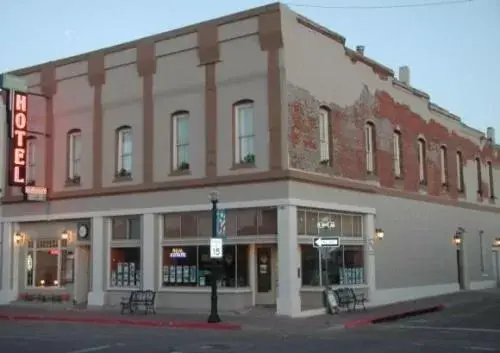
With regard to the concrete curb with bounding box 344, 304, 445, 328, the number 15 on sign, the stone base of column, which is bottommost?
the concrete curb with bounding box 344, 304, 445, 328

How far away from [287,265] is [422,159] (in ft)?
45.8

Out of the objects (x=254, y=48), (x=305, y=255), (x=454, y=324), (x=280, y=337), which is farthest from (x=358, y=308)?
(x=254, y=48)

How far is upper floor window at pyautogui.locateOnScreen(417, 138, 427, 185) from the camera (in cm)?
3419

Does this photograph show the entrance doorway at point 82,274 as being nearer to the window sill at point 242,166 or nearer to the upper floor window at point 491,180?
the window sill at point 242,166

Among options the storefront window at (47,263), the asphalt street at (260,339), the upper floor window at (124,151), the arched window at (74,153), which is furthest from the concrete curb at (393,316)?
the arched window at (74,153)

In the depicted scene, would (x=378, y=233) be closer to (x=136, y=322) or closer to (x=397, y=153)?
(x=397, y=153)

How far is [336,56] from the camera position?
2747cm

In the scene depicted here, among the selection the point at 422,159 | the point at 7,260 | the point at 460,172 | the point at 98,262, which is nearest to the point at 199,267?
the point at 98,262

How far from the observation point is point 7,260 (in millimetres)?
31125

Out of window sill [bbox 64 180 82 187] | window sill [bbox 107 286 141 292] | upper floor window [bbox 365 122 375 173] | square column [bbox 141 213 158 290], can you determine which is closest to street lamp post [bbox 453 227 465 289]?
upper floor window [bbox 365 122 375 173]

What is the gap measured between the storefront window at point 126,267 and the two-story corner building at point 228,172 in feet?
0.24

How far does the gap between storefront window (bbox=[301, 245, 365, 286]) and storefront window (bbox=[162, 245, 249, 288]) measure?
2240mm

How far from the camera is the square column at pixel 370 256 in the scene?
28203mm

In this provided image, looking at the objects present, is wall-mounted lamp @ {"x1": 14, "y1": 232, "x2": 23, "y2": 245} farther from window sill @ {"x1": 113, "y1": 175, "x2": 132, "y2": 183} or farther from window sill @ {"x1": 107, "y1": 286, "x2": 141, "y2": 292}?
window sill @ {"x1": 113, "y1": 175, "x2": 132, "y2": 183}
